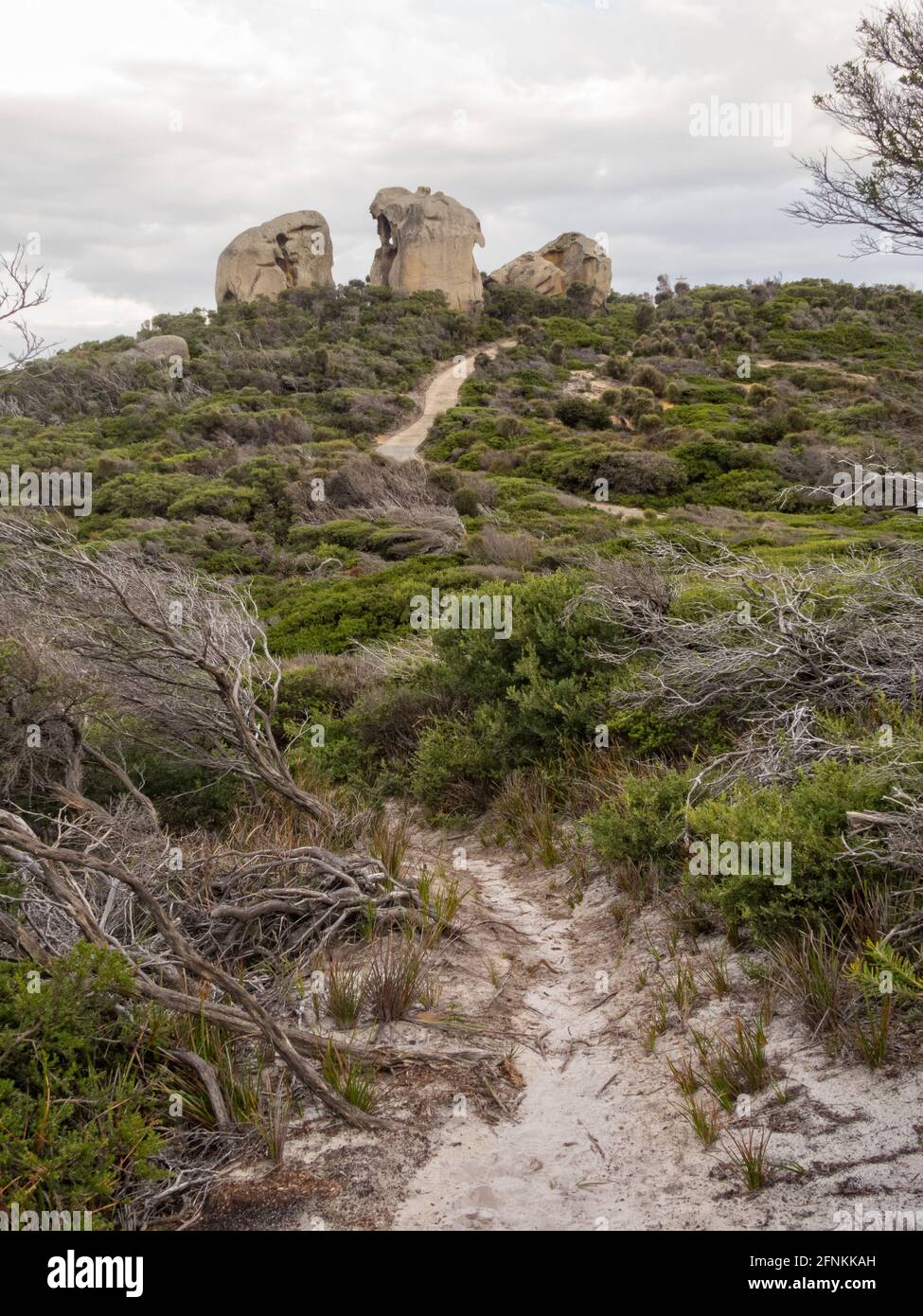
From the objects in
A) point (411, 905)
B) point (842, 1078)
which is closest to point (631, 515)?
point (411, 905)

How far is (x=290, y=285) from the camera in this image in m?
56.2

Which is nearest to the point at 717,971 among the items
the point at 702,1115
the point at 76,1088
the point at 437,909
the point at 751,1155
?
the point at 702,1115

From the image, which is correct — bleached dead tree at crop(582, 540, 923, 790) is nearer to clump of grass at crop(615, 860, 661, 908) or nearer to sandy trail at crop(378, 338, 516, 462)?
clump of grass at crop(615, 860, 661, 908)

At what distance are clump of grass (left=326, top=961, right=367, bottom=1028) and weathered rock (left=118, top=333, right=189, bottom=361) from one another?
44906mm

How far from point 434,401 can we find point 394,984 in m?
38.3

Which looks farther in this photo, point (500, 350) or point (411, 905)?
point (500, 350)

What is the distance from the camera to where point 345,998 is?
14.4 ft

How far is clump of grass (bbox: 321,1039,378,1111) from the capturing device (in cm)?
374

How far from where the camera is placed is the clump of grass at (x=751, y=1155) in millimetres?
3070

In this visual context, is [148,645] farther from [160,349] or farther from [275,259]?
[275,259]

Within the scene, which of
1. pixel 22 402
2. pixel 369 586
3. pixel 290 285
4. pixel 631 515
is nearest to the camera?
pixel 369 586

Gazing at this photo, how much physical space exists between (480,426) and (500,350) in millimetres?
15010
